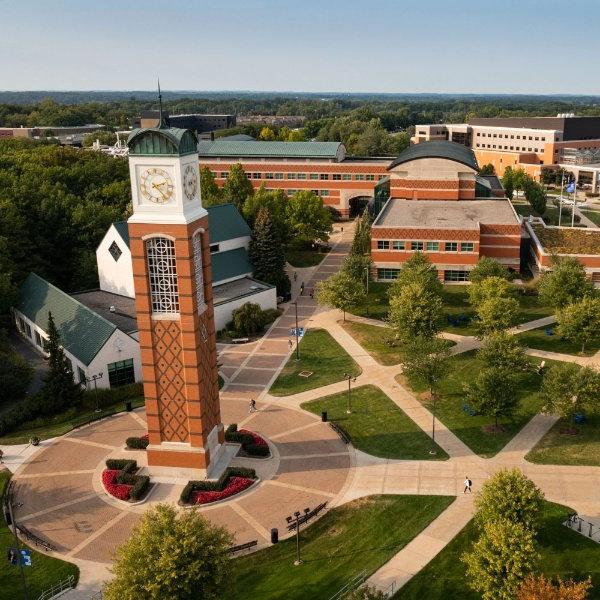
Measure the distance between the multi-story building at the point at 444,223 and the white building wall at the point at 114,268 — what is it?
88.1 ft

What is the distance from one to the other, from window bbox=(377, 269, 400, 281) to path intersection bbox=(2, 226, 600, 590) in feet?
90.0

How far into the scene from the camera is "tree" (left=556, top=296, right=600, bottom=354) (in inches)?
1886

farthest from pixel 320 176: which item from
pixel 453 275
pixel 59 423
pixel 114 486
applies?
pixel 114 486

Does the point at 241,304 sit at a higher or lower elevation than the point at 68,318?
lower

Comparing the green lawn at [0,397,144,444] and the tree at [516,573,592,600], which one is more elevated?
the tree at [516,573,592,600]

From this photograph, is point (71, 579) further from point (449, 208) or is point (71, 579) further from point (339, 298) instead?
point (449, 208)

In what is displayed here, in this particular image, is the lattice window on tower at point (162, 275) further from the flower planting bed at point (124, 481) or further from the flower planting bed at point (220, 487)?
the flower planting bed at point (220, 487)

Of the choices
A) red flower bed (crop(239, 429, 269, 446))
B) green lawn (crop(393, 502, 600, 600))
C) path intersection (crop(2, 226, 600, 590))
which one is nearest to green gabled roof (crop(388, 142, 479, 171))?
path intersection (crop(2, 226, 600, 590))

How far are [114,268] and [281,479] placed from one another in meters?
32.4

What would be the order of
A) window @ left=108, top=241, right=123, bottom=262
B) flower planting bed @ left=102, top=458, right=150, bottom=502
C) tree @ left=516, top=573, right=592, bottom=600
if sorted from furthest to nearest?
window @ left=108, top=241, right=123, bottom=262 < flower planting bed @ left=102, top=458, right=150, bottom=502 < tree @ left=516, top=573, right=592, bottom=600

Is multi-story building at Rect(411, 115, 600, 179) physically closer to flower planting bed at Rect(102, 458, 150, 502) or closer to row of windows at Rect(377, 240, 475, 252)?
row of windows at Rect(377, 240, 475, 252)

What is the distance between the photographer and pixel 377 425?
4056 centimetres

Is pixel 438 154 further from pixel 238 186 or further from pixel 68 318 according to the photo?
pixel 68 318

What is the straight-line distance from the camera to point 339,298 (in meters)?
57.3
